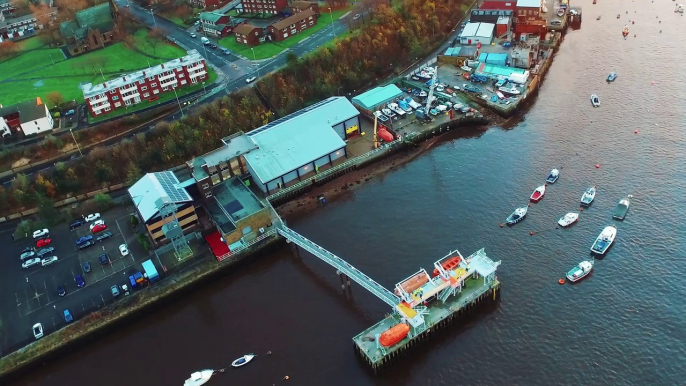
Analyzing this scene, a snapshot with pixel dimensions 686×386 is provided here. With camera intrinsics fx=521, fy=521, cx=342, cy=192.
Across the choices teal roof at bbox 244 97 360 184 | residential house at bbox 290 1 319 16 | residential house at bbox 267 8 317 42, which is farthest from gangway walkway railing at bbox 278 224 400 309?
residential house at bbox 290 1 319 16

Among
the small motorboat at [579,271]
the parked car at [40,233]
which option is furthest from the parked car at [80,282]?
the small motorboat at [579,271]

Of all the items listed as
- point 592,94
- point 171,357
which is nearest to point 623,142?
point 592,94

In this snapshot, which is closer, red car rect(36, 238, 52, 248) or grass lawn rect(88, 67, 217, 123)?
red car rect(36, 238, 52, 248)

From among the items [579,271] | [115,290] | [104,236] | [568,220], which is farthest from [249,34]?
[579,271]

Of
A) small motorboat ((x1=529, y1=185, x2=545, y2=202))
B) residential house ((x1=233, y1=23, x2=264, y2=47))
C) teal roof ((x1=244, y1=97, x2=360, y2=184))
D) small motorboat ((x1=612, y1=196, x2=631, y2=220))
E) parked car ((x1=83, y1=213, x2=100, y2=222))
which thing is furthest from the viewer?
residential house ((x1=233, y1=23, x2=264, y2=47))

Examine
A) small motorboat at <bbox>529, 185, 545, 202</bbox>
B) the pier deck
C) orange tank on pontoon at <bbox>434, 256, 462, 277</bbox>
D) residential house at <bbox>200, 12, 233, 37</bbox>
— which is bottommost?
the pier deck

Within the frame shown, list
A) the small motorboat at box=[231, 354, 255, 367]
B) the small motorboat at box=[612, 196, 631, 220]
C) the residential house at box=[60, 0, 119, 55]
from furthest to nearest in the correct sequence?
the residential house at box=[60, 0, 119, 55] < the small motorboat at box=[612, 196, 631, 220] < the small motorboat at box=[231, 354, 255, 367]

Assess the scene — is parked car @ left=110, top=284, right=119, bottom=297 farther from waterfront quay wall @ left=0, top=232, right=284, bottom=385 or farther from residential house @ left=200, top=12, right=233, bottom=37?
residential house @ left=200, top=12, right=233, bottom=37

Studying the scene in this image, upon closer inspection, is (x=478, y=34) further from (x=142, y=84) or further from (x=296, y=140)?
(x=142, y=84)
